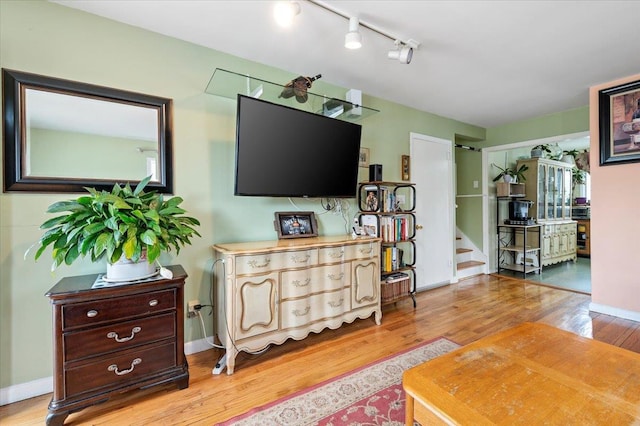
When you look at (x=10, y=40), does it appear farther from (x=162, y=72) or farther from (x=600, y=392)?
(x=600, y=392)

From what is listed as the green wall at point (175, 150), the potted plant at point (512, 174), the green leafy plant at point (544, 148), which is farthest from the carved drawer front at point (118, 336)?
the green leafy plant at point (544, 148)

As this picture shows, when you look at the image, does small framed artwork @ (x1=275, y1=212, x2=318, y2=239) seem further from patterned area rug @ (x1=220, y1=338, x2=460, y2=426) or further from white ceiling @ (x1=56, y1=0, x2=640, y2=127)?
white ceiling @ (x1=56, y1=0, x2=640, y2=127)

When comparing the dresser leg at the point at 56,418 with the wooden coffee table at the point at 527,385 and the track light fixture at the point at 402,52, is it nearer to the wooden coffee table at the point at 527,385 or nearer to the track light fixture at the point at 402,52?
the wooden coffee table at the point at 527,385

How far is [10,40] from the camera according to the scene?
5.57 feet

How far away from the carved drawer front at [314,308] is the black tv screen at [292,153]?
883 mm

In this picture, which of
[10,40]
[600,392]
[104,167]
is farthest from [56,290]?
[600,392]

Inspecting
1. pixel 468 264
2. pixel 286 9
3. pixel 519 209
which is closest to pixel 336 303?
pixel 286 9

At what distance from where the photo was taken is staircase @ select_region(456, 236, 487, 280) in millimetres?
4531

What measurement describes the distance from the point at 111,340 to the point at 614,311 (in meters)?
4.53

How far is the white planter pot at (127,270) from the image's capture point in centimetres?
167

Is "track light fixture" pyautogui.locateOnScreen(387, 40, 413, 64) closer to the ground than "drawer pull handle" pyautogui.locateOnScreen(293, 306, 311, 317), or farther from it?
farther from it

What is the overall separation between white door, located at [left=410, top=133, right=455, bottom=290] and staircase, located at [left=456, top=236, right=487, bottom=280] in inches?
18.0

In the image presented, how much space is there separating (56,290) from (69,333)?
238 mm

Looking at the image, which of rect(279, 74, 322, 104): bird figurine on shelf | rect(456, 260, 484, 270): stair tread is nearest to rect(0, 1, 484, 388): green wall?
rect(279, 74, 322, 104): bird figurine on shelf
